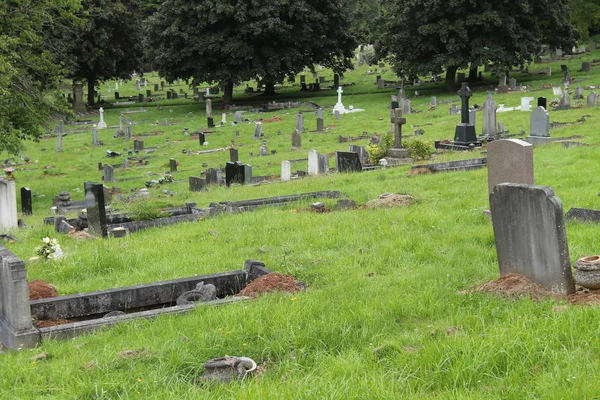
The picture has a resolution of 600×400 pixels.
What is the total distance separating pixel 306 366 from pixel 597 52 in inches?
2244

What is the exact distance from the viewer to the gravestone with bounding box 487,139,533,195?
35.6 feet

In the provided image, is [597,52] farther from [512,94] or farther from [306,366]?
[306,366]

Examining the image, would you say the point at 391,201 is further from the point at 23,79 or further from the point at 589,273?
the point at 23,79

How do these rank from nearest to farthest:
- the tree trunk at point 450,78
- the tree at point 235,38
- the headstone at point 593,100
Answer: the headstone at point 593,100, the tree trunk at point 450,78, the tree at point 235,38

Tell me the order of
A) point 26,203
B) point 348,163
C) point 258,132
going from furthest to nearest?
point 258,132
point 26,203
point 348,163

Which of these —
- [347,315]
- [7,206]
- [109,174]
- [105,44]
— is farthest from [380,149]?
[105,44]

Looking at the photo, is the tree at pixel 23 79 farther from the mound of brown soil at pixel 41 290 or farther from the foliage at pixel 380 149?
the mound of brown soil at pixel 41 290

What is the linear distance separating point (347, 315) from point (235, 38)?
43232 millimetres

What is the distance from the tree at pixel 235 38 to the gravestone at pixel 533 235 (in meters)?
40.9

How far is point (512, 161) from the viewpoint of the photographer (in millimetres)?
11016

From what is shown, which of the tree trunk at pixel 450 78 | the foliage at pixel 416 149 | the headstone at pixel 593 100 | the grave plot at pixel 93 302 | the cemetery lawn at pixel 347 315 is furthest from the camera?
the tree trunk at pixel 450 78

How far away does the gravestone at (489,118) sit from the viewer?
25969 millimetres

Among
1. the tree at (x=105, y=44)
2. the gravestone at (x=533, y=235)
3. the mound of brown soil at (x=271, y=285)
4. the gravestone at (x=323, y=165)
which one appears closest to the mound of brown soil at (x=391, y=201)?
the mound of brown soil at (x=271, y=285)

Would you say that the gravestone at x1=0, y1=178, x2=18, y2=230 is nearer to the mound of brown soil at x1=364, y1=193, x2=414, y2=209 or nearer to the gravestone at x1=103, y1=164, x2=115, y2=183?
the mound of brown soil at x1=364, y1=193, x2=414, y2=209
